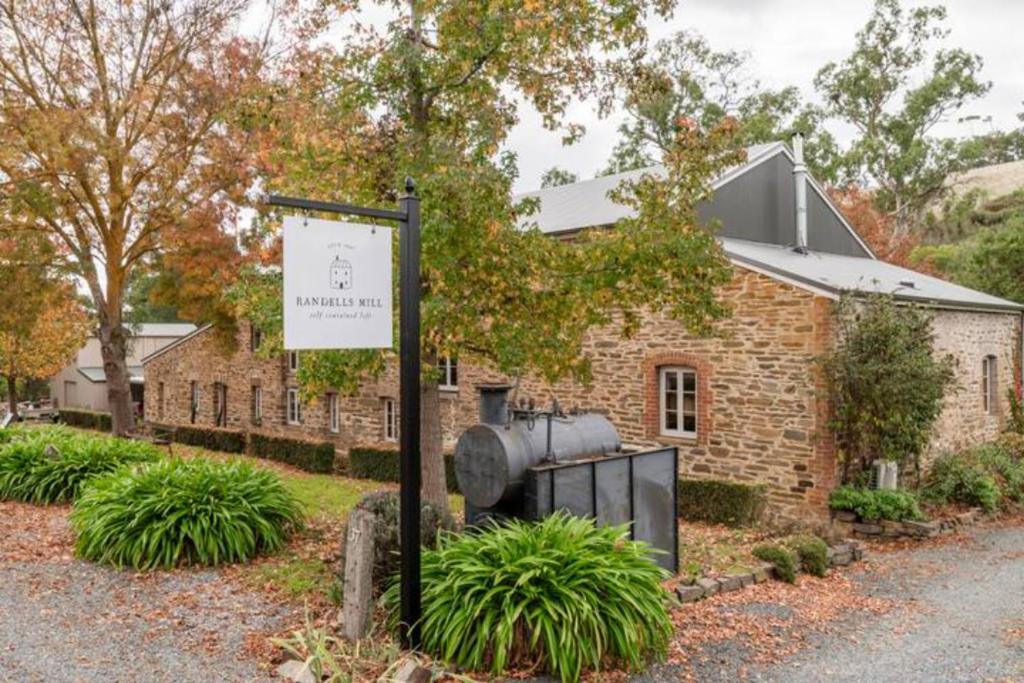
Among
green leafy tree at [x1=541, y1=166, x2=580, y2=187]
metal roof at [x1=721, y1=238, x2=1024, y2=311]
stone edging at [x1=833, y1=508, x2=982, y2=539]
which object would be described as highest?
green leafy tree at [x1=541, y1=166, x2=580, y2=187]

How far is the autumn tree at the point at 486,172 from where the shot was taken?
7.93 m

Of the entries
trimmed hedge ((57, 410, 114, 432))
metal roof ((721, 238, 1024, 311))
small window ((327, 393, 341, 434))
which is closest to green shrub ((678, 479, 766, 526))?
metal roof ((721, 238, 1024, 311))

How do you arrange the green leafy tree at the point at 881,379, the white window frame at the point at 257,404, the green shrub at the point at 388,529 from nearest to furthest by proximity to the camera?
the green shrub at the point at 388,529 → the green leafy tree at the point at 881,379 → the white window frame at the point at 257,404

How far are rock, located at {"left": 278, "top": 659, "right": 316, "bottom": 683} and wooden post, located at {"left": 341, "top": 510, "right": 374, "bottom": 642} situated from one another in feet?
1.74

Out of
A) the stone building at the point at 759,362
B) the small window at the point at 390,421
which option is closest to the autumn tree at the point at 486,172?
the stone building at the point at 759,362

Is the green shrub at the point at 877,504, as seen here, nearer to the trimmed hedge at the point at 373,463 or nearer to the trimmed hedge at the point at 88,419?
the trimmed hedge at the point at 373,463

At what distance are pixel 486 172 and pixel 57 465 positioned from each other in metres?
9.03

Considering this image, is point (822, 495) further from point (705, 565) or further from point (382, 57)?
point (382, 57)

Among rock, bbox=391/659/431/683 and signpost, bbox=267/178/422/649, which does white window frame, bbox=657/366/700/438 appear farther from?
rock, bbox=391/659/431/683

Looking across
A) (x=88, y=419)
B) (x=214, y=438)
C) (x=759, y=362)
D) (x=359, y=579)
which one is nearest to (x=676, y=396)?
(x=759, y=362)

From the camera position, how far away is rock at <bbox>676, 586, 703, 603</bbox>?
748cm

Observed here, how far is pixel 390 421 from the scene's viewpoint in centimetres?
1931

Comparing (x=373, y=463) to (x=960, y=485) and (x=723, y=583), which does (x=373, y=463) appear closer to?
(x=723, y=583)

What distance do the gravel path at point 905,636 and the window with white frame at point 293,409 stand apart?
16.6 metres
